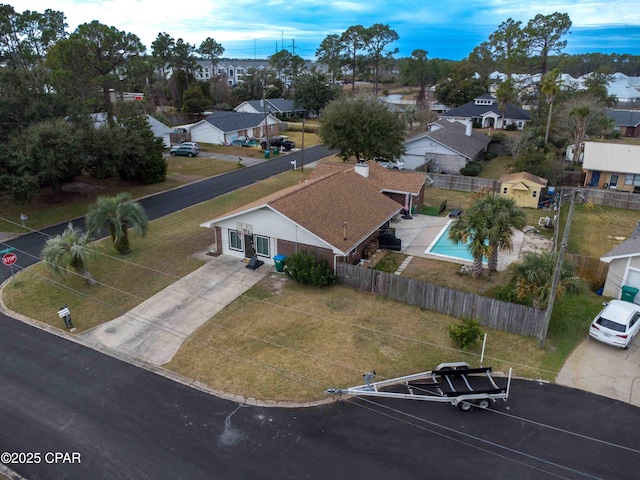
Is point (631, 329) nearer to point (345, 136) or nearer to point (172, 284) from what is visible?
point (172, 284)

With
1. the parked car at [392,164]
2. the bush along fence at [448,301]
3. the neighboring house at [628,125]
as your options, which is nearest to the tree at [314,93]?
the parked car at [392,164]

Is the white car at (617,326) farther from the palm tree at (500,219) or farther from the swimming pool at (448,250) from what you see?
the swimming pool at (448,250)

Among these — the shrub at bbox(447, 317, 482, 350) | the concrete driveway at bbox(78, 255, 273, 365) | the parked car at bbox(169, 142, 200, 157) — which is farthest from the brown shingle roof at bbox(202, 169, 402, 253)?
the parked car at bbox(169, 142, 200, 157)

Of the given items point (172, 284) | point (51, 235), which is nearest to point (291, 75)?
point (51, 235)

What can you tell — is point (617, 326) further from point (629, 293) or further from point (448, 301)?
point (448, 301)

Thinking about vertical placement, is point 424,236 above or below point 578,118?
below

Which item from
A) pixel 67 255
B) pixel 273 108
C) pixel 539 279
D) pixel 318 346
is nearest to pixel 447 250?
pixel 539 279
